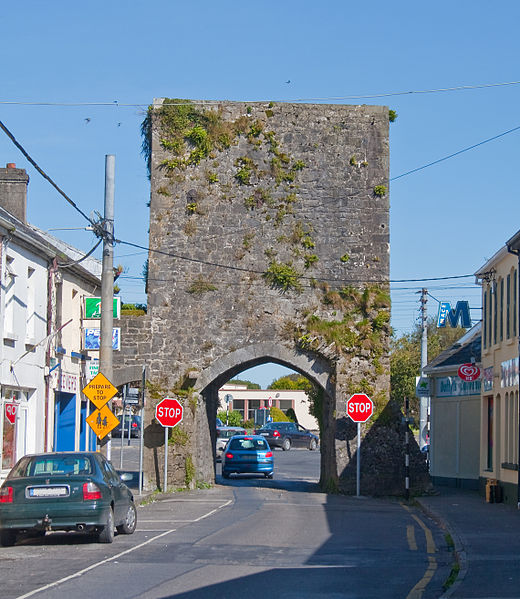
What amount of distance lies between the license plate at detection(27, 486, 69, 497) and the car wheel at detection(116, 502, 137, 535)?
189 centimetres

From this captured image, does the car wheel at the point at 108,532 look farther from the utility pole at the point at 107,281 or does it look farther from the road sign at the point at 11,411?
the road sign at the point at 11,411

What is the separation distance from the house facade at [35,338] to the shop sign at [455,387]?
12.0 metres

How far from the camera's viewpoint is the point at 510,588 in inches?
428

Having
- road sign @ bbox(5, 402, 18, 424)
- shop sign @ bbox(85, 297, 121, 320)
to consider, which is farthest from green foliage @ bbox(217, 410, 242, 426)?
road sign @ bbox(5, 402, 18, 424)

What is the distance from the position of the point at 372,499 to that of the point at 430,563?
50.4 feet

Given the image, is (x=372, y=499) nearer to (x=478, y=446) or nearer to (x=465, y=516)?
(x=478, y=446)

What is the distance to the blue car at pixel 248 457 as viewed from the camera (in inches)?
1467

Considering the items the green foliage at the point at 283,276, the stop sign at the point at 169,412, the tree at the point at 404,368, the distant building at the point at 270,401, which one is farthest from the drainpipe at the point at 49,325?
the distant building at the point at 270,401

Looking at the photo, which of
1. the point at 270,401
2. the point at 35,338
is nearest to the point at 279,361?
the point at 35,338

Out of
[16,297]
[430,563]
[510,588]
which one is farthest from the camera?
[16,297]

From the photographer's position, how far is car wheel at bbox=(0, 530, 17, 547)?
15612mm

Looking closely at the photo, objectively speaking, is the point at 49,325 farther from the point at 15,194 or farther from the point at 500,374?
the point at 500,374

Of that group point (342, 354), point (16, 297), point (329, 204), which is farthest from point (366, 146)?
point (16, 297)

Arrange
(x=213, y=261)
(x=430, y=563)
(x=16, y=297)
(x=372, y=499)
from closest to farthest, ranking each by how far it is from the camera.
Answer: (x=430, y=563) → (x=16, y=297) → (x=372, y=499) → (x=213, y=261)
